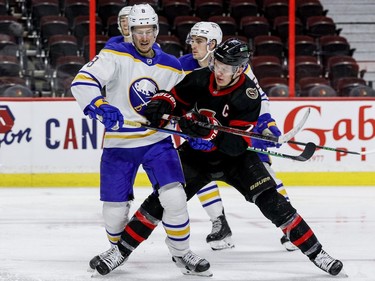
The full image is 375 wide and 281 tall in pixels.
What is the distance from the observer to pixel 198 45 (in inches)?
175

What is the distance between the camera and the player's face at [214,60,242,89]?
3.53m

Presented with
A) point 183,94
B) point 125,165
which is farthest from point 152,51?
point 125,165

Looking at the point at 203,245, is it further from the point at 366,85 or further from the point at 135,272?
the point at 366,85

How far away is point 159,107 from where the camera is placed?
141 inches

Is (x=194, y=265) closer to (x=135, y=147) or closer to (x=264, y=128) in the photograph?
(x=135, y=147)

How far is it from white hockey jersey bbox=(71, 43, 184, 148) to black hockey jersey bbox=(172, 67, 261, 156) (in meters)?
0.11

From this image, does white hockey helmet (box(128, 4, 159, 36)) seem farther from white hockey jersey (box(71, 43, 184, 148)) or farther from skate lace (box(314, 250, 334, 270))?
skate lace (box(314, 250, 334, 270))

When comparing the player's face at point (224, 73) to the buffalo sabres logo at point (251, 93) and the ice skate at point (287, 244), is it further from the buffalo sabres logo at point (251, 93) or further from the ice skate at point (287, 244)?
the ice skate at point (287, 244)

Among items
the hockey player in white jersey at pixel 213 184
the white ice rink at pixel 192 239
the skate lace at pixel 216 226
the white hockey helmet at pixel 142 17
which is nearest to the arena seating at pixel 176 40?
the white ice rink at pixel 192 239

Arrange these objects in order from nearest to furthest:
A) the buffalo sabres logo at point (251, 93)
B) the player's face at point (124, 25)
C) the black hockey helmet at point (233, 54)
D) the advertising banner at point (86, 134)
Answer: the black hockey helmet at point (233, 54), the buffalo sabres logo at point (251, 93), the player's face at point (124, 25), the advertising banner at point (86, 134)

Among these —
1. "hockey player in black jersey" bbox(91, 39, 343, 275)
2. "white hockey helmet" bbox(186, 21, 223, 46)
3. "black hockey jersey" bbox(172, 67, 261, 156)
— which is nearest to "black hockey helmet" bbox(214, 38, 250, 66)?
"hockey player in black jersey" bbox(91, 39, 343, 275)

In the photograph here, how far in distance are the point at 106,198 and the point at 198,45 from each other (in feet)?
3.68

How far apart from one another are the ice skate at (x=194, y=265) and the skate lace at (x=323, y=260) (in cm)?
42

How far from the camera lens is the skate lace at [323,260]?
356cm
